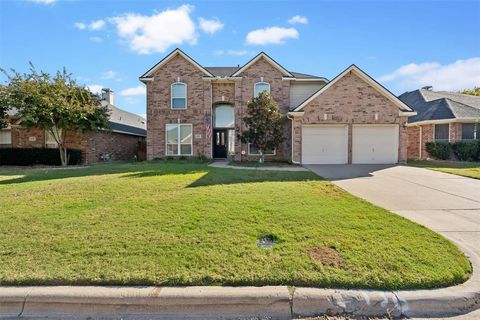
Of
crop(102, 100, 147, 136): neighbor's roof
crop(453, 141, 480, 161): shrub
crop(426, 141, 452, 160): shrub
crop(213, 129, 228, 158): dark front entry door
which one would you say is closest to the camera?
crop(453, 141, 480, 161): shrub

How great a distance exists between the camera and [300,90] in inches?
849

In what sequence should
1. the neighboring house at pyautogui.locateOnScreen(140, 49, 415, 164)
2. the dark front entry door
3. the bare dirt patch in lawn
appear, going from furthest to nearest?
the dark front entry door
the neighboring house at pyautogui.locateOnScreen(140, 49, 415, 164)
the bare dirt patch in lawn

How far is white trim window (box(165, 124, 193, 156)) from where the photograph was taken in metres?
21.1

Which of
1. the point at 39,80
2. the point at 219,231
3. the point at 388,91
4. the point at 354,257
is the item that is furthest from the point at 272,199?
the point at 39,80

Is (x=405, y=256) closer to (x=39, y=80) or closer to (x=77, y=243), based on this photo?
(x=77, y=243)

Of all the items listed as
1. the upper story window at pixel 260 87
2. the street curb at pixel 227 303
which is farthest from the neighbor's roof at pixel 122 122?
the street curb at pixel 227 303

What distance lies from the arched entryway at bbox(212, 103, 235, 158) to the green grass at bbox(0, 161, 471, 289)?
14495 mm

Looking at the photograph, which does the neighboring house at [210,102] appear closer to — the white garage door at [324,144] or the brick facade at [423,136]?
the white garage door at [324,144]

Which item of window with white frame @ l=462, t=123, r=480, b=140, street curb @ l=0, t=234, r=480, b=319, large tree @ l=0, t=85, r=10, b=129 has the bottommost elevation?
street curb @ l=0, t=234, r=480, b=319

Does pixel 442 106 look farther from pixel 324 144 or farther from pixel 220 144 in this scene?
pixel 220 144

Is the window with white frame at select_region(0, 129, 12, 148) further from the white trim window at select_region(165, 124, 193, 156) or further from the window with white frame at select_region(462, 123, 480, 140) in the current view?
the window with white frame at select_region(462, 123, 480, 140)

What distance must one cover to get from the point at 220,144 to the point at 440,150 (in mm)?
15537

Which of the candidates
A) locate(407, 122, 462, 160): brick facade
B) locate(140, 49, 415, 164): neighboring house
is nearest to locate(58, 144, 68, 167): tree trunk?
locate(140, 49, 415, 164): neighboring house

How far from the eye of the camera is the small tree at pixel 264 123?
1730 cm
